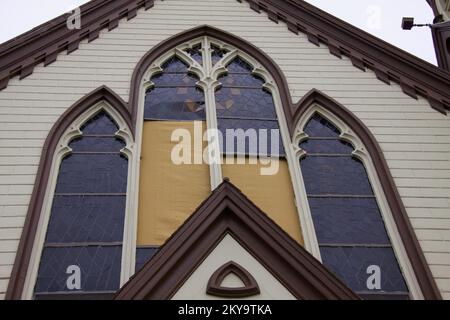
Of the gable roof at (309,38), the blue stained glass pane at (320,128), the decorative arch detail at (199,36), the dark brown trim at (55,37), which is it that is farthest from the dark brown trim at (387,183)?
the dark brown trim at (55,37)

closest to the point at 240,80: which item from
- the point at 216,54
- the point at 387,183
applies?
the point at 216,54

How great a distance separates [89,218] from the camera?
385 inches

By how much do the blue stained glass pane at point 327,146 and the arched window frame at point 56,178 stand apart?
2.95 meters

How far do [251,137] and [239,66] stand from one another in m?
2.29

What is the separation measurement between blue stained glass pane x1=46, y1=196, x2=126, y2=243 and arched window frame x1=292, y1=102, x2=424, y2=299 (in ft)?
9.21

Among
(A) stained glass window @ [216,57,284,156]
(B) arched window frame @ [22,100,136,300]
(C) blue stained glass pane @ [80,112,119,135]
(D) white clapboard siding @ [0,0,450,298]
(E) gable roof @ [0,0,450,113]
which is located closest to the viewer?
(B) arched window frame @ [22,100,136,300]

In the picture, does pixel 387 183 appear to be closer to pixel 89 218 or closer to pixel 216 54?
pixel 89 218

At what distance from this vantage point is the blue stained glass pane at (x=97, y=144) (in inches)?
432

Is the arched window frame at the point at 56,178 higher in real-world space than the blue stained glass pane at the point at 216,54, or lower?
lower

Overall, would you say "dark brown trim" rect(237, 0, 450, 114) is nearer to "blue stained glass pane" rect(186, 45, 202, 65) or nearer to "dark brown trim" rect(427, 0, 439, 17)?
"blue stained glass pane" rect(186, 45, 202, 65)

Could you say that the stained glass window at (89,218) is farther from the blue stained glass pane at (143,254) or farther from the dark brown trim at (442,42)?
the dark brown trim at (442,42)

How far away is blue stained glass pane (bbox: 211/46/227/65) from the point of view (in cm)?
1317

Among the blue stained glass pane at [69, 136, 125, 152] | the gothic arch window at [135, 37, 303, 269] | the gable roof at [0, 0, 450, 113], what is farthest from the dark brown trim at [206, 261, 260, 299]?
the gable roof at [0, 0, 450, 113]

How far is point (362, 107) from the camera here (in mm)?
11734
